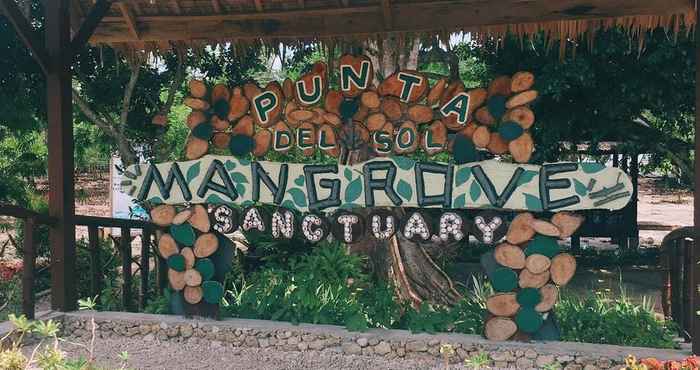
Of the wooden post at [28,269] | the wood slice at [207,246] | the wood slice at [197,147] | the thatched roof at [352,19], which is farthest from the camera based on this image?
the wood slice at [197,147]

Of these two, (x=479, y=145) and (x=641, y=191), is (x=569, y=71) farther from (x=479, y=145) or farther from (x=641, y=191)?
(x=641, y=191)

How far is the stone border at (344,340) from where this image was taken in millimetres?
4570

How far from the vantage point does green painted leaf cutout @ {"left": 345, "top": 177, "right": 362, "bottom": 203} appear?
5228 mm

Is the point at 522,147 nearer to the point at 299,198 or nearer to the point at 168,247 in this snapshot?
the point at 299,198

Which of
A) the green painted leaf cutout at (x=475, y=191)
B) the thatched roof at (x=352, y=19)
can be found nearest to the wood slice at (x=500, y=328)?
the green painted leaf cutout at (x=475, y=191)

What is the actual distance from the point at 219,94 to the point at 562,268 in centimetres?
290

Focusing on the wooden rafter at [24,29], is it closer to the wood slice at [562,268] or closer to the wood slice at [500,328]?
the wood slice at [500,328]

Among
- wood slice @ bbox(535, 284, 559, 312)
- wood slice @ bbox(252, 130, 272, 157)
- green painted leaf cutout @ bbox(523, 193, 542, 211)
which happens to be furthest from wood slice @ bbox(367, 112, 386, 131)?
wood slice @ bbox(535, 284, 559, 312)

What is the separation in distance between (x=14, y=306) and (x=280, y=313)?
11.4ft

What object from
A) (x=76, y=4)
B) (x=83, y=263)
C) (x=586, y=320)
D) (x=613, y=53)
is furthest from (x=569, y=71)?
(x=83, y=263)

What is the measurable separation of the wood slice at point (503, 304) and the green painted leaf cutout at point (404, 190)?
0.94 m

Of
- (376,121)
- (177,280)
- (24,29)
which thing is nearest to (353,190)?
(376,121)

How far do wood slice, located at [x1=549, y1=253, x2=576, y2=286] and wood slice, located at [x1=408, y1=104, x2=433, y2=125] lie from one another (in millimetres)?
1351

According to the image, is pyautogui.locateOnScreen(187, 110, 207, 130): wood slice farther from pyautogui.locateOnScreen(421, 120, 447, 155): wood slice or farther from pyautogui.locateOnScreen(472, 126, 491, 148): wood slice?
pyautogui.locateOnScreen(472, 126, 491, 148): wood slice
